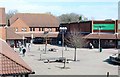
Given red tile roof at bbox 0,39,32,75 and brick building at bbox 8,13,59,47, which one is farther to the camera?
brick building at bbox 8,13,59,47

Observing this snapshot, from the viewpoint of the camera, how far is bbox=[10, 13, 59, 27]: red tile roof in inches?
3162

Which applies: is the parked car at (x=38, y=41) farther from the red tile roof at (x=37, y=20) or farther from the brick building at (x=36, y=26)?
the red tile roof at (x=37, y=20)

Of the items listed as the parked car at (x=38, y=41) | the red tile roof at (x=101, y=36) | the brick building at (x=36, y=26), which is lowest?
the parked car at (x=38, y=41)

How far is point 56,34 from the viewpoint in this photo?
7506 centimetres

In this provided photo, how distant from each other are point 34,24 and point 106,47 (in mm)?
28455

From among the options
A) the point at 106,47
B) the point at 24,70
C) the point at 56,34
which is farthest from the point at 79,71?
the point at 56,34

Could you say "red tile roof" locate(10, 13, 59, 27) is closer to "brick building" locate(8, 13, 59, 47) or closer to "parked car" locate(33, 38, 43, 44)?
"brick building" locate(8, 13, 59, 47)

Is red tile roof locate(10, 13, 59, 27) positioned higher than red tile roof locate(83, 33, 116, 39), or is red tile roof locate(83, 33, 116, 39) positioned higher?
red tile roof locate(10, 13, 59, 27)

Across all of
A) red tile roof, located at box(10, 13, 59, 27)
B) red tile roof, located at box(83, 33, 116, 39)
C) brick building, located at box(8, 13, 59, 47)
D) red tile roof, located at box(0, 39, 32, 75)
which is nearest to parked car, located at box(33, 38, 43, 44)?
brick building, located at box(8, 13, 59, 47)

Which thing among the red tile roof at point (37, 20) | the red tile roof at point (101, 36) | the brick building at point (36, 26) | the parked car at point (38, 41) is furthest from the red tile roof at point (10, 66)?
the red tile roof at point (37, 20)

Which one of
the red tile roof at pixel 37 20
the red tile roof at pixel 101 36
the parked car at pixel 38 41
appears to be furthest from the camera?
the red tile roof at pixel 37 20

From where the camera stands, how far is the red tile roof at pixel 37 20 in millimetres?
80312

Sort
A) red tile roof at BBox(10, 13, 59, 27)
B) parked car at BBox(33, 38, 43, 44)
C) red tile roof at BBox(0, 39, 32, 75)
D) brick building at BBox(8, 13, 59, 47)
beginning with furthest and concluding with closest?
red tile roof at BBox(10, 13, 59, 27) → brick building at BBox(8, 13, 59, 47) → parked car at BBox(33, 38, 43, 44) → red tile roof at BBox(0, 39, 32, 75)

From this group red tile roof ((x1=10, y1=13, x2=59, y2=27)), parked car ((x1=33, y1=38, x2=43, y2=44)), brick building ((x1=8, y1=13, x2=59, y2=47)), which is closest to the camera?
parked car ((x1=33, y1=38, x2=43, y2=44))
